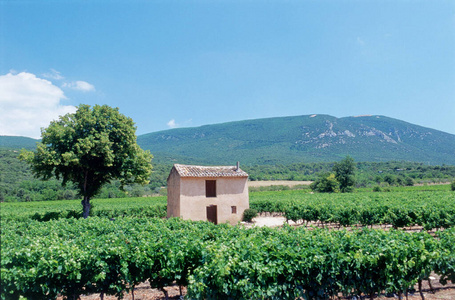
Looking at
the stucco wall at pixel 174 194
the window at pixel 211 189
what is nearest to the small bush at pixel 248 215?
the window at pixel 211 189

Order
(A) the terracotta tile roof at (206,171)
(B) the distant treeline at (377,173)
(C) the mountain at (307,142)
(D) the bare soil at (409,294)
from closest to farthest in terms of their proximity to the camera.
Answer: (D) the bare soil at (409,294) < (A) the terracotta tile roof at (206,171) < (B) the distant treeline at (377,173) < (C) the mountain at (307,142)

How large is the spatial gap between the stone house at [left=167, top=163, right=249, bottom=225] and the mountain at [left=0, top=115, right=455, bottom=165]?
87.8 meters

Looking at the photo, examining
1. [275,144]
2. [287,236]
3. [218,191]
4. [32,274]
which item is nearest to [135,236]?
[32,274]

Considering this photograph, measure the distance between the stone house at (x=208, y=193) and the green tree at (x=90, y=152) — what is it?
278cm

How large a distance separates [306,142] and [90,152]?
472 feet

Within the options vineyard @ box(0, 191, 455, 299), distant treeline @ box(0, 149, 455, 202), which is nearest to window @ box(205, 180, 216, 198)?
distant treeline @ box(0, 149, 455, 202)

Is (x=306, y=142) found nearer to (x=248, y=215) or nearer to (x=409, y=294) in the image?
(x=248, y=215)

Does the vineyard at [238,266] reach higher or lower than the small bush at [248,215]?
higher

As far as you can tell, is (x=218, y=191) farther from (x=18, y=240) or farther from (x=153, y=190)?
(x=153, y=190)

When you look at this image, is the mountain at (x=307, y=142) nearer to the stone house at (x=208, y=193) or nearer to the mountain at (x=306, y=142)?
the mountain at (x=306, y=142)

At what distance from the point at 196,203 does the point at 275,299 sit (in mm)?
15763

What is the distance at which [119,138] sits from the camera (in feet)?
63.1

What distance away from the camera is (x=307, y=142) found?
150750mm

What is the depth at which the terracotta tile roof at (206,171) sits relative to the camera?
21247 mm
